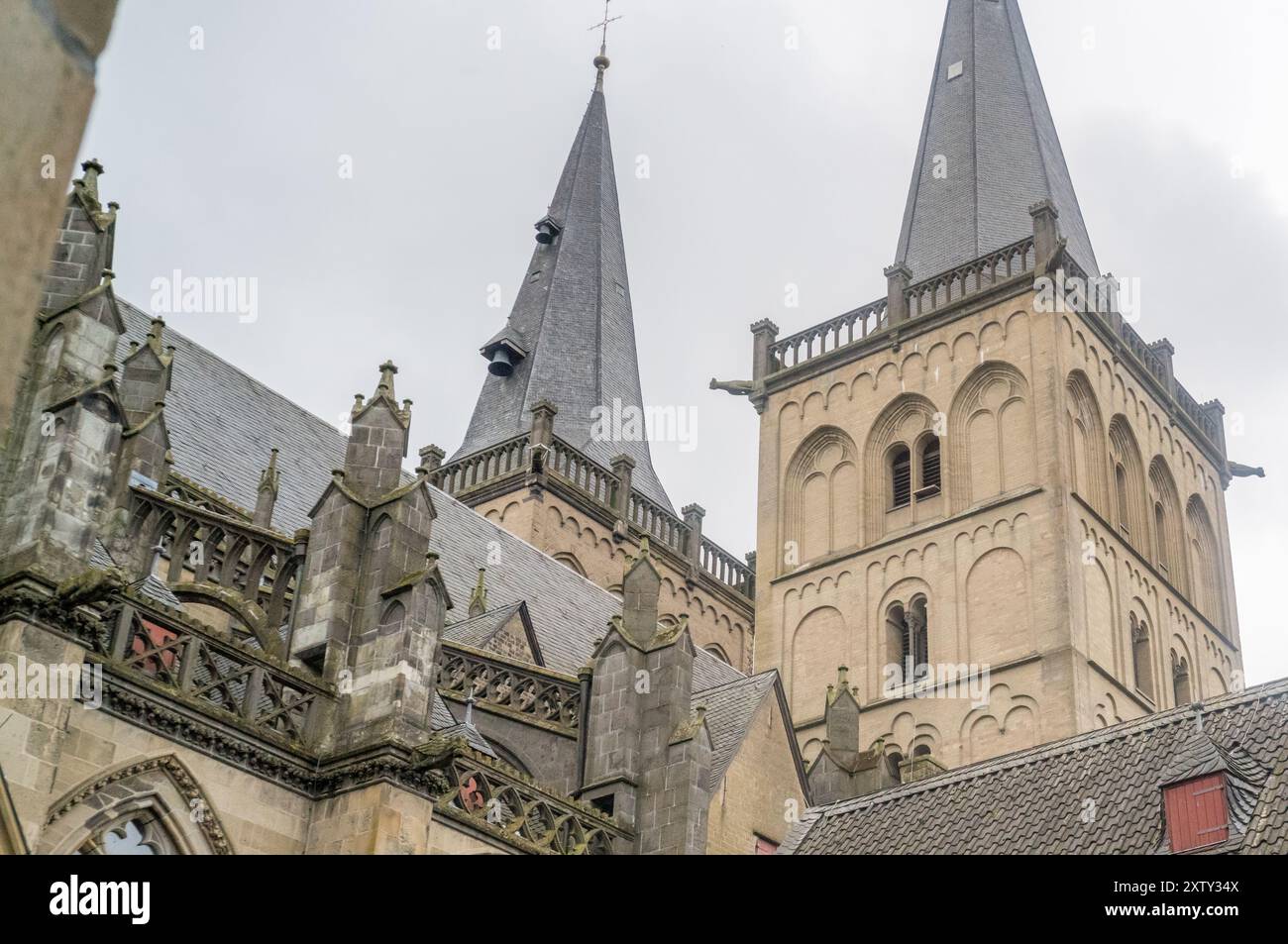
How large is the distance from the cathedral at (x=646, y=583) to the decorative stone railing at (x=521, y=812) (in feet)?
0.17

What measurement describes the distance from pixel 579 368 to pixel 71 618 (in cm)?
3152

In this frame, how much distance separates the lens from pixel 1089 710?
31.6 m

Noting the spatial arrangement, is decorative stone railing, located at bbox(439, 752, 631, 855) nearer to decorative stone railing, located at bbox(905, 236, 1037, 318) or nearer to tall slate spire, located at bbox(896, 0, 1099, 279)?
decorative stone railing, located at bbox(905, 236, 1037, 318)

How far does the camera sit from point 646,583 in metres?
20.8

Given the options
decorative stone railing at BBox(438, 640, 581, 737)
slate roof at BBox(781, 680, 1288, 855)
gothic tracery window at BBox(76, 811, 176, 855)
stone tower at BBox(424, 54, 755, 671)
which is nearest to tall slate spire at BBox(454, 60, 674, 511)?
stone tower at BBox(424, 54, 755, 671)

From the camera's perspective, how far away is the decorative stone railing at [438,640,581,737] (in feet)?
64.1

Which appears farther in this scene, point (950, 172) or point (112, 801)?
point (950, 172)

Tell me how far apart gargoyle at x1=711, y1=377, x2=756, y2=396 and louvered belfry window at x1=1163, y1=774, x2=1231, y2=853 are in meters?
25.5

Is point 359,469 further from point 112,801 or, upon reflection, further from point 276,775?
point 112,801

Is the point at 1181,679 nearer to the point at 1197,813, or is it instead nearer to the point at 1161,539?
the point at 1161,539

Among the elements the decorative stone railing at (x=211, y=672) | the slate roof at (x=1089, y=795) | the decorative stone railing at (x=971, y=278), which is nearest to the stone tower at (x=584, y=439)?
the decorative stone railing at (x=971, y=278)

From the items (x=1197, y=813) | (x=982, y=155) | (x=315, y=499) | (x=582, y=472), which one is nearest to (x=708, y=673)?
(x=315, y=499)
